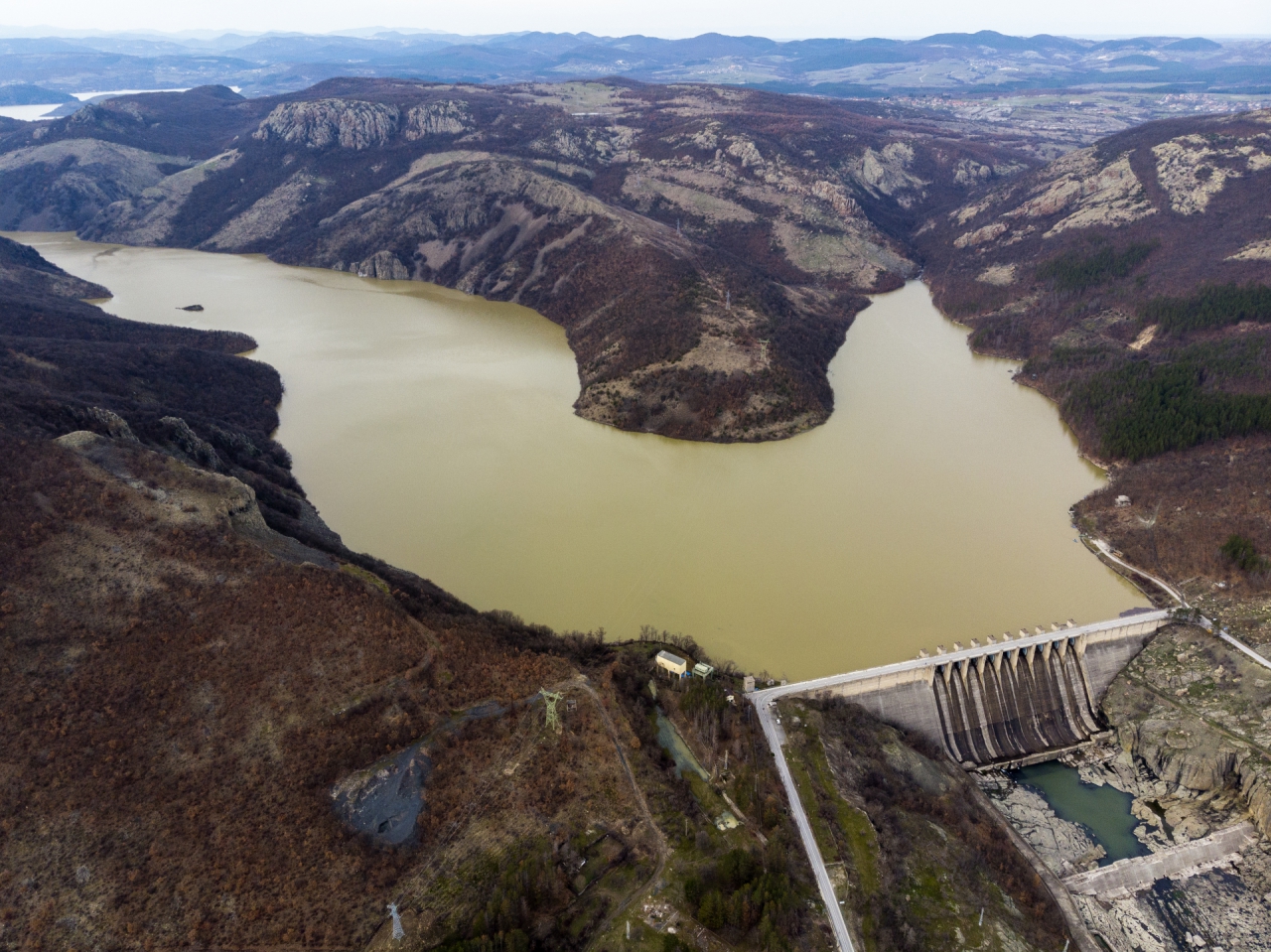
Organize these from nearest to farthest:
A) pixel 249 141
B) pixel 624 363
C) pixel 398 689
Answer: pixel 398 689
pixel 624 363
pixel 249 141

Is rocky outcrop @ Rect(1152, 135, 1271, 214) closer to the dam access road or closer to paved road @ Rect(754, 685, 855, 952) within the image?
the dam access road

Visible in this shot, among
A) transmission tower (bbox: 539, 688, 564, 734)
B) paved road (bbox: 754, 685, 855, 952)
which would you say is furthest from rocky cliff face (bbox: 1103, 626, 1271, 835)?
transmission tower (bbox: 539, 688, 564, 734)

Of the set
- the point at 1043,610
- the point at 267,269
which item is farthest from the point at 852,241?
the point at 267,269

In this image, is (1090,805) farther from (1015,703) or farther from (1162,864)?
(1015,703)

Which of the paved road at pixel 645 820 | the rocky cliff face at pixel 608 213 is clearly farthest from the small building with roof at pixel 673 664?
the rocky cliff face at pixel 608 213

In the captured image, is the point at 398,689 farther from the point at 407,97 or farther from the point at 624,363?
the point at 407,97

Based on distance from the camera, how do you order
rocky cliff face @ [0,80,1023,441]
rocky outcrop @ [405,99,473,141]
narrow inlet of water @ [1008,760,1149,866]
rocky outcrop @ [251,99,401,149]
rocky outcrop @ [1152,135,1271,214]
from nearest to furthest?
narrow inlet of water @ [1008,760,1149,866] → rocky cliff face @ [0,80,1023,441] → rocky outcrop @ [1152,135,1271,214] → rocky outcrop @ [251,99,401,149] → rocky outcrop @ [405,99,473,141]
